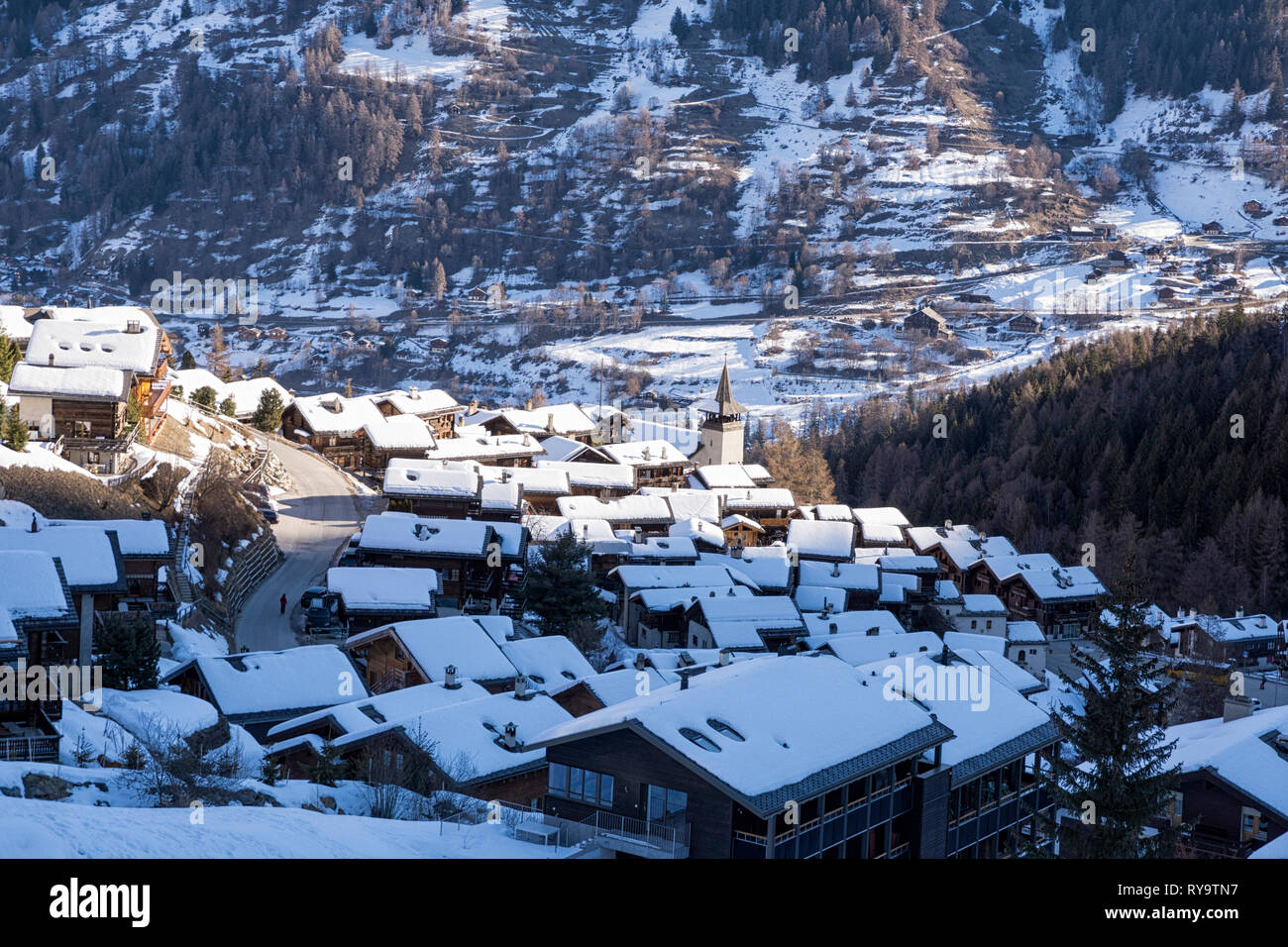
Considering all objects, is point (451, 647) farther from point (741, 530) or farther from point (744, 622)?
point (741, 530)

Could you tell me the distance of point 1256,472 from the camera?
9219 cm

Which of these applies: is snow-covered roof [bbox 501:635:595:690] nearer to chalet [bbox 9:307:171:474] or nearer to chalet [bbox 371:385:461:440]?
chalet [bbox 9:307:171:474]

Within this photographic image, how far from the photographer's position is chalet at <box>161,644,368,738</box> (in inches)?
1278

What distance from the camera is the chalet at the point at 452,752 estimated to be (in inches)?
1032

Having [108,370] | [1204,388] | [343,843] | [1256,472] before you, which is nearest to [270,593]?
[108,370]

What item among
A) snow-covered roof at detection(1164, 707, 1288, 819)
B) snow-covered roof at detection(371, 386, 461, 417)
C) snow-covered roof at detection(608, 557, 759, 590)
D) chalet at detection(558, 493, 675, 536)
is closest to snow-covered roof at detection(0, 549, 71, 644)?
snow-covered roof at detection(1164, 707, 1288, 819)

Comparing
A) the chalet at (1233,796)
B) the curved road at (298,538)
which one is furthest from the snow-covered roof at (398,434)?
the chalet at (1233,796)

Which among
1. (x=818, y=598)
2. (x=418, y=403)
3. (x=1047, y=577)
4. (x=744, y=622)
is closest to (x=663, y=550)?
(x=818, y=598)

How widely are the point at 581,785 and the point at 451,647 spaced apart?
18.6 metres

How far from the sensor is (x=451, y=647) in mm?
38312

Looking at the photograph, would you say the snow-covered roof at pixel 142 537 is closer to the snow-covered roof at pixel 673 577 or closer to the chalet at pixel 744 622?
the chalet at pixel 744 622

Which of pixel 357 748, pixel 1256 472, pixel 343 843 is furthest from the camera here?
pixel 1256 472
